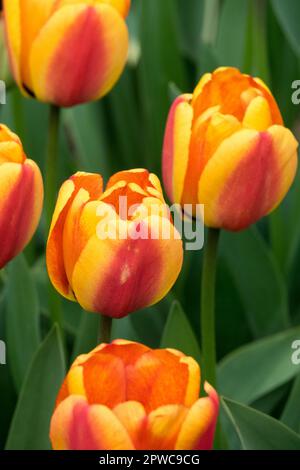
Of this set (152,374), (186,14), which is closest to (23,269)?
(152,374)

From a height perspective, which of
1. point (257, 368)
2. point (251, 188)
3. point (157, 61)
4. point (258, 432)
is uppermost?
point (251, 188)

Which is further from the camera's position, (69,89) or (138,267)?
(69,89)

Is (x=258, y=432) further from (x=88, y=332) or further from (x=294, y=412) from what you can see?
(x=88, y=332)

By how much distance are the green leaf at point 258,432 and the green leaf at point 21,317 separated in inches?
14.7

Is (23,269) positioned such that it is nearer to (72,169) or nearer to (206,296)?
(206,296)

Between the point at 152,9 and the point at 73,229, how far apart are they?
3.49 feet

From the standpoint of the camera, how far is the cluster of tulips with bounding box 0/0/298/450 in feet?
2.55

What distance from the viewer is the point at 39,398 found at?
1.15 m

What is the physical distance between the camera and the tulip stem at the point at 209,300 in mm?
1104

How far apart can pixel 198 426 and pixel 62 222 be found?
25 cm

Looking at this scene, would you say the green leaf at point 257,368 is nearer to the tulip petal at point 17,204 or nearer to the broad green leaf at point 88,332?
the broad green leaf at point 88,332

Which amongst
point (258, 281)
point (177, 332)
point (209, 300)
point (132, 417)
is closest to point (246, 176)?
point (209, 300)

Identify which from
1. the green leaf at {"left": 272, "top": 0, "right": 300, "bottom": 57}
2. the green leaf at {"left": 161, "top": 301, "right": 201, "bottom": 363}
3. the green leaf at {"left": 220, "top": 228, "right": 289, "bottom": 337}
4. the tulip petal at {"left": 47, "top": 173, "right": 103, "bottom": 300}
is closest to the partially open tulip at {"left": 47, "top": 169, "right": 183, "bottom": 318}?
the tulip petal at {"left": 47, "top": 173, "right": 103, "bottom": 300}
